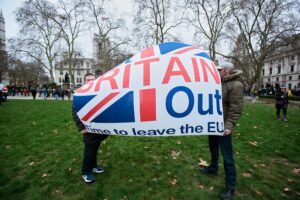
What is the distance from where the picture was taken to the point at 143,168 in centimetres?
377

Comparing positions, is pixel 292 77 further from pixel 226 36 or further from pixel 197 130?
pixel 197 130

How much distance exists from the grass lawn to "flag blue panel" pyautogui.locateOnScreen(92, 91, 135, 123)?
1.49 m

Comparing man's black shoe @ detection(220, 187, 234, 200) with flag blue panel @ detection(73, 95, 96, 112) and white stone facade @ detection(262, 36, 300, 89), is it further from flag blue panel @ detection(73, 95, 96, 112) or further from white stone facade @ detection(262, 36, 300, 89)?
white stone facade @ detection(262, 36, 300, 89)

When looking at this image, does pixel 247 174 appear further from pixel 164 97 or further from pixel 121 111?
pixel 121 111

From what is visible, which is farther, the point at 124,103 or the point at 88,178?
the point at 88,178

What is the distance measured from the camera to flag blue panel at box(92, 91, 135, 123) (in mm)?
2156

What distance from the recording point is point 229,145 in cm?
275

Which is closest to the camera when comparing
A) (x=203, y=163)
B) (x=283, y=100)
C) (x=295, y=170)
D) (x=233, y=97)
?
(x=233, y=97)

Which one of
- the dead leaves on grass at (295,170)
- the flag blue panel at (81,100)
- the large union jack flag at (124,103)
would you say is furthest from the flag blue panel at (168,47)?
the dead leaves on grass at (295,170)

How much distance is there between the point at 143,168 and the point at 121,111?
210 cm

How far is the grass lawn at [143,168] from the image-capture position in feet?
9.70

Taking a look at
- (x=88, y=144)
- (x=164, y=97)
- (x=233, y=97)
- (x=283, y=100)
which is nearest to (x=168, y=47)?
(x=164, y=97)

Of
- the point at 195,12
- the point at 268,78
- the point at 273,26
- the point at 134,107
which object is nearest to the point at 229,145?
the point at 134,107

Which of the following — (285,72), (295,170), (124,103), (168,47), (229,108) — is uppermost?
(285,72)
